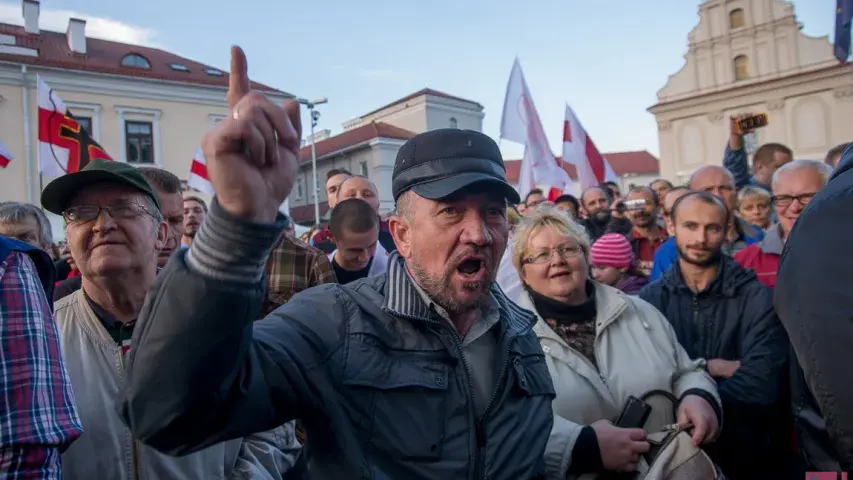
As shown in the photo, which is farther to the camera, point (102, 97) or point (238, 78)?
point (102, 97)

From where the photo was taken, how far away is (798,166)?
12.7ft

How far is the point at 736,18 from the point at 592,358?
48983 millimetres

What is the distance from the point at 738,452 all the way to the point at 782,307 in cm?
230

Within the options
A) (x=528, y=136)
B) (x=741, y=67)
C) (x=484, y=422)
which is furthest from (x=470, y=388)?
(x=741, y=67)

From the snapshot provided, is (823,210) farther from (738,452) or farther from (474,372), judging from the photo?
(738,452)

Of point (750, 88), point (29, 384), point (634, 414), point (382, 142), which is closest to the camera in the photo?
point (29, 384)

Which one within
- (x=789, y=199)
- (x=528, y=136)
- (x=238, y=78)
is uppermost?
(x=528, y=136)

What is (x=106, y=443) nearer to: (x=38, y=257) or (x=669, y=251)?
(x=38, y=257)

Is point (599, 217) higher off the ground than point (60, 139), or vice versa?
point (60, 139)

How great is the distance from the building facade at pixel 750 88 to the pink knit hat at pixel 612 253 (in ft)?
127

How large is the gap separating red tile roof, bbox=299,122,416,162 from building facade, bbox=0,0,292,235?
7.84 meters

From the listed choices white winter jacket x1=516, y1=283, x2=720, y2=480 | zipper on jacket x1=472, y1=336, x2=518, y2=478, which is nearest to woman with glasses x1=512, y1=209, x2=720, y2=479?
white winter jacket x1=516, y1=283, x2=720, y2=480

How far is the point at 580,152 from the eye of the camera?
9594mm

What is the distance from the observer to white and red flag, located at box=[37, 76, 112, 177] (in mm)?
7289
